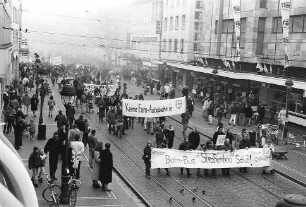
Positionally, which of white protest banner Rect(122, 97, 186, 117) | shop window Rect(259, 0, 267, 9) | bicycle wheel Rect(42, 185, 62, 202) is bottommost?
bicycle wheel Rect(42, 185, 62, 202)

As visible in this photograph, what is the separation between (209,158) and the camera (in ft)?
56.2

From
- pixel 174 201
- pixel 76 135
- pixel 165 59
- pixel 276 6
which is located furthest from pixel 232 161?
pixel 165 59

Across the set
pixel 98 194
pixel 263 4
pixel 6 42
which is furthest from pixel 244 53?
pixel 98 194

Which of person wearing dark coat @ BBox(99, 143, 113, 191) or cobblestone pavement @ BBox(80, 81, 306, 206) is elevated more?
person wearing dark coat @ BBox(99, 143, 113, 191)

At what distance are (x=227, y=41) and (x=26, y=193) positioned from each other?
3986 centimetres

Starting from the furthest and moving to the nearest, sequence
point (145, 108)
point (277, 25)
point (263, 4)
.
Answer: point (263, 4), point (277, 25), point (145, 108)

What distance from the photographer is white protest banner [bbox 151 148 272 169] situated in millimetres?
16688

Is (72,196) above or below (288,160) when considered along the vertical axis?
above

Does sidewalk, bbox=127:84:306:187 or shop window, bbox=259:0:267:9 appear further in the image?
shop window, bbox=259:0:267:9

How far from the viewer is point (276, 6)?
1348 inches

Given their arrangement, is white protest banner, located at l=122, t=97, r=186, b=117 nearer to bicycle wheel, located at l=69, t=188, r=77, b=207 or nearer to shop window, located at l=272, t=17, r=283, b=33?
bicycle wheel, located at l=69, t=188, r=77, b=207

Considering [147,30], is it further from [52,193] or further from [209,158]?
[52,193]

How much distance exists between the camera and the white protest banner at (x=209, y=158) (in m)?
16.7

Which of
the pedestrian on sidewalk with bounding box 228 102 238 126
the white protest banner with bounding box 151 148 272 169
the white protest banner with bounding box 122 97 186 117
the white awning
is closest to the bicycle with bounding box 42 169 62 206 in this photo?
the white protest banner with bounding box 151 148 272 169
